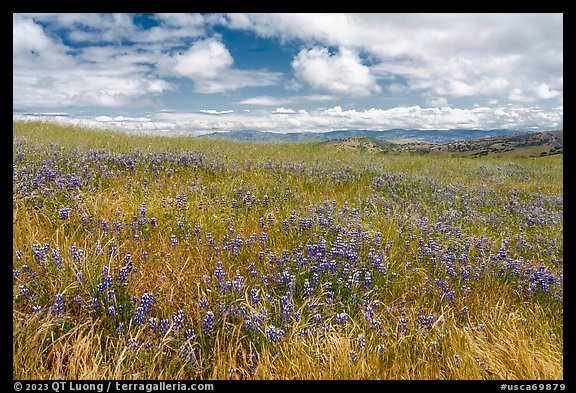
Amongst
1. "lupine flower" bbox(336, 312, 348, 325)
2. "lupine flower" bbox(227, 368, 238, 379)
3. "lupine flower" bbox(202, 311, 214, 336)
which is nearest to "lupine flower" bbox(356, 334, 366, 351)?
"lupine flower" bbox(336, 312, 348, 325)

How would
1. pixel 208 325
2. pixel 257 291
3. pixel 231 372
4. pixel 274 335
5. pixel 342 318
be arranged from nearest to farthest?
1. pixel 231 372
2. pixel 274 335
3. pixel 208 325
4. pixel 342 318
5. pixel 257 291

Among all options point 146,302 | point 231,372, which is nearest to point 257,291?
point 231,372

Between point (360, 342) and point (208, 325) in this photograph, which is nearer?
point (360, 342)

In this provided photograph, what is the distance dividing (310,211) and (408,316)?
110 inches

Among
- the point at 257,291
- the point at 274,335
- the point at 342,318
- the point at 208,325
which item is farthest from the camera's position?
the point at 257,291

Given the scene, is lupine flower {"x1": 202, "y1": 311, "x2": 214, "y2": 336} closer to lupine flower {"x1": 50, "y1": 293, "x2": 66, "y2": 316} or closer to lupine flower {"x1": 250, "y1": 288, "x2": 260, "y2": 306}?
lupine flower {"x1": 250, "y1": 288, "x2": 260, "y2": 306}

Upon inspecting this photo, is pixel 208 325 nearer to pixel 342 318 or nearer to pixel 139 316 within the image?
pixel 139 316

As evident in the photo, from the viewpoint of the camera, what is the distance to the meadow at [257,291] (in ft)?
8.15

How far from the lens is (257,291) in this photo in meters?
3.04

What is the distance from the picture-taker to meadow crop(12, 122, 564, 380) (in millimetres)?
2484

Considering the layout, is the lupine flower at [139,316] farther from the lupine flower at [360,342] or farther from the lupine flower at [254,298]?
the lupine flower at [360,342]

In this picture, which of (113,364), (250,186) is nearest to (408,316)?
(113,364)

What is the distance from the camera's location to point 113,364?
7.82ft
